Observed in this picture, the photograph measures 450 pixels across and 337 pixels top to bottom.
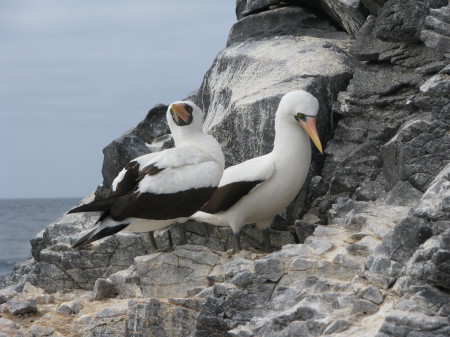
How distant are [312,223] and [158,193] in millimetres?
1816

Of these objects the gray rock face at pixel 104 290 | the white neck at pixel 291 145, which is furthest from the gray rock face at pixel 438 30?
the gray rock face at pixel 104 290

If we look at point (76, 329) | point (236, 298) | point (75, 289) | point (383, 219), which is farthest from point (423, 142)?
point (75, 289)

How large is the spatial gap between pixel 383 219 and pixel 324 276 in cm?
107

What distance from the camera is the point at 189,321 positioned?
8.32m

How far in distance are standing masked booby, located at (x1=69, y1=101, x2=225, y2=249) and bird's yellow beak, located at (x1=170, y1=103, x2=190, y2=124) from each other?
51 cm

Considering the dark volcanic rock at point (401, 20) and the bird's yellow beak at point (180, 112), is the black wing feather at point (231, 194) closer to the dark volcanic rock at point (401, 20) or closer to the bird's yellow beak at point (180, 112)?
the bird's yellow beak at point (180, 112)

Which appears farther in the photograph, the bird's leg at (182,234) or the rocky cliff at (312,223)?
the bird's leg at (182,234)

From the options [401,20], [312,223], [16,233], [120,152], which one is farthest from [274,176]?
[16,233]

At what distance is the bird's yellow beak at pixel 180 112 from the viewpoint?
33.4 feet

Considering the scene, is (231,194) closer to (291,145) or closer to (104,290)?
(291,145)

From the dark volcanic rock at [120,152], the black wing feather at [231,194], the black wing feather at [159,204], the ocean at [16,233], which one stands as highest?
the dark volcanic rock at [120,152]

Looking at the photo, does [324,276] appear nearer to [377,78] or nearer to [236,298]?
[236,298]

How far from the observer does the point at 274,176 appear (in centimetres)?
989

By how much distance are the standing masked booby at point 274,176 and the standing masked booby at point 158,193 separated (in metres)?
0.35
